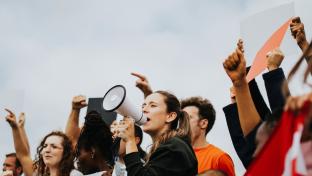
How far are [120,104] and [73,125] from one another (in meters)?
1.19

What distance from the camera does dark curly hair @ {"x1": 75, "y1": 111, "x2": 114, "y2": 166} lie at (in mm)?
4906

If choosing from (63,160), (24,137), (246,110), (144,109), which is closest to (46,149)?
(63,160)

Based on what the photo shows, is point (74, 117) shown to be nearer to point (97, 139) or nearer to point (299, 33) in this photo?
point (97, 139)

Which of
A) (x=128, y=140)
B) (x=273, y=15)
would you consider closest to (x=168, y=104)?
(x=128, y=140)

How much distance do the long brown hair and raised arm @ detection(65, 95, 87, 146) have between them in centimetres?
130

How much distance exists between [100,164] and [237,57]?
210 cm

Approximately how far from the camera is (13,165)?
6.06 m

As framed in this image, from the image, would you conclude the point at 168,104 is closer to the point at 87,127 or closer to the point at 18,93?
the point at 87,127

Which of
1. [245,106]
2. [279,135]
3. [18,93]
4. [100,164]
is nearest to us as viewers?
[279,135]

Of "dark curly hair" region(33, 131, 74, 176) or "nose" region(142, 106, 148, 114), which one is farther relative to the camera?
"dark curly hair" region(33, 131, 74, 176)

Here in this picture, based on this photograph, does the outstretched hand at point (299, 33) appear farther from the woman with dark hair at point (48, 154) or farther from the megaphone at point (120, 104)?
the woman with dark hair at point (48, 154)

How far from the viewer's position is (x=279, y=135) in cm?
192

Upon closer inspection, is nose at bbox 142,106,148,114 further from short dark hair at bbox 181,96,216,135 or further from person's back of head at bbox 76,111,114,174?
short dark hair at bbox 181,96,216,135

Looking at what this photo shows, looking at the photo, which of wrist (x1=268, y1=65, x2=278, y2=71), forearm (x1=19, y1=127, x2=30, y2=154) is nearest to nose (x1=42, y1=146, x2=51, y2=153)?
forearm (x1=19, y1=127, x2=30, y2=154)
